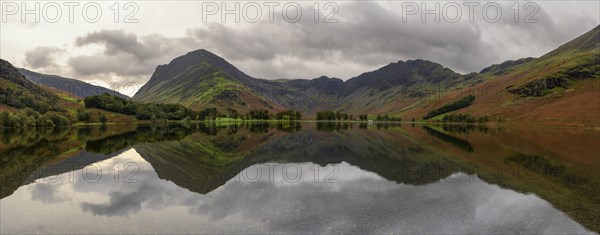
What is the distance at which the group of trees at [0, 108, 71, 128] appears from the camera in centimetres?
14625

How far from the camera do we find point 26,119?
150750 mm

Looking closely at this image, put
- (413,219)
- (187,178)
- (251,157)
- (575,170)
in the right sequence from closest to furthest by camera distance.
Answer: (413,219) → (187,178) → (575,170) → (251,157)

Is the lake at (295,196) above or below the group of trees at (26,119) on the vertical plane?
below

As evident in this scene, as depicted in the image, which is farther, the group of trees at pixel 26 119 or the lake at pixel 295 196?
the group of trees at pixel 26 119

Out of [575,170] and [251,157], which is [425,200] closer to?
[575,170]

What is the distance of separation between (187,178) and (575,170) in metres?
44.0

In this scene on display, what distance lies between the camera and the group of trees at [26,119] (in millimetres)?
146250

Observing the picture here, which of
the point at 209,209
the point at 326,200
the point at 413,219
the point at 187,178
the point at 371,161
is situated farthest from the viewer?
the point at 371,161

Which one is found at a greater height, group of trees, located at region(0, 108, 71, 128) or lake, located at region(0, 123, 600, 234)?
group of trees, located at region(0, 108, 71, 128)

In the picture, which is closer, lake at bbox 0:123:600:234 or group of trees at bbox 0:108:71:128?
lake at bbox 0:123:600:234

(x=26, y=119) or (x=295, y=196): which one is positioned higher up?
(x=26, y=119)

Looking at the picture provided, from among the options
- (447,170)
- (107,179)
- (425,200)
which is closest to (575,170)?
(447,170)

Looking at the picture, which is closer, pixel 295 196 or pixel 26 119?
pixel 295 196

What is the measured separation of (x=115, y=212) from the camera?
24031 mm
